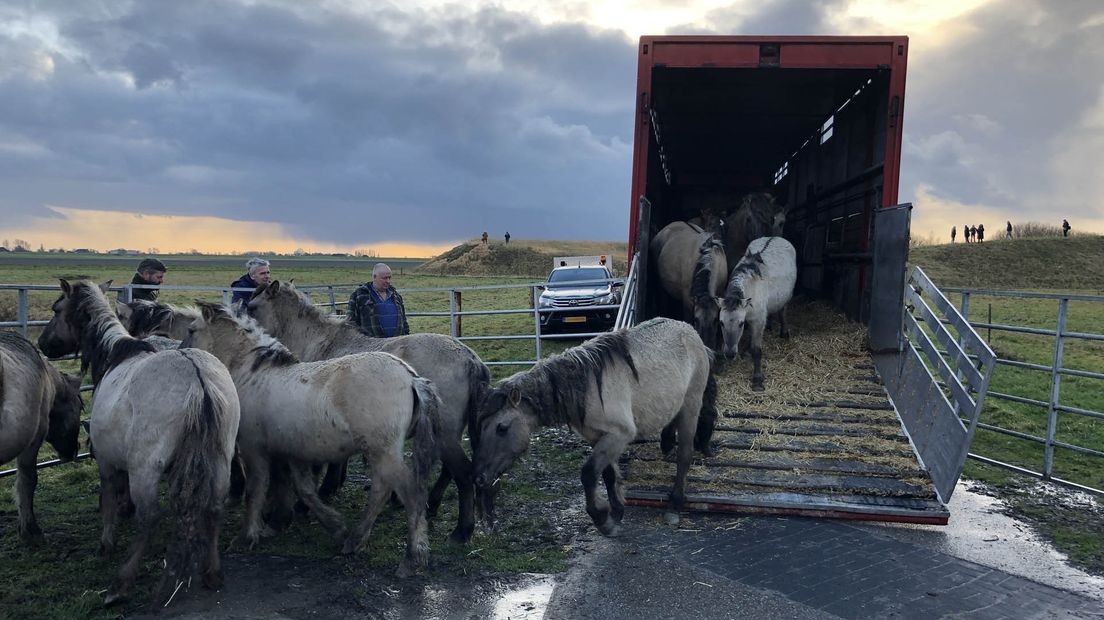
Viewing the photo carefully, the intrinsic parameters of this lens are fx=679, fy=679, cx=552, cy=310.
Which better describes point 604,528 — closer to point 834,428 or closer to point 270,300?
point 834,428

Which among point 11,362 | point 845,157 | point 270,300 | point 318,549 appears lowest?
point 318,549

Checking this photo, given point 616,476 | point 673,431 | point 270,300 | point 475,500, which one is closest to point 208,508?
point 475,500

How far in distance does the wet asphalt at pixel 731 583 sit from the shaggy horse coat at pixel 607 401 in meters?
0.52

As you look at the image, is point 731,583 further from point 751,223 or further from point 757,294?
point 751,223

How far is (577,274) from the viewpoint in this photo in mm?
18266

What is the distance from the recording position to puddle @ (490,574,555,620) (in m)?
3.94

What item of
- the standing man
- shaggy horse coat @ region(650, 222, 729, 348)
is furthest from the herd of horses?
shaggy horse coat @ region(650, 222, 729, 348)

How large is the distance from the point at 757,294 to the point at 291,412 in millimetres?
5623

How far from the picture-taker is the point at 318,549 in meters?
4.91

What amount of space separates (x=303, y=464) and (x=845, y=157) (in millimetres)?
8690

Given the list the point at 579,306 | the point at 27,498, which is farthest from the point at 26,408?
the point at 579,306

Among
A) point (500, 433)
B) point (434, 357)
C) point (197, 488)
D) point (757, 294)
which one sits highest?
point (757, 294)

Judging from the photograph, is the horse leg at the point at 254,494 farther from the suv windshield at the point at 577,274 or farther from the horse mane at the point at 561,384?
the suv windshield at the point at 577,274

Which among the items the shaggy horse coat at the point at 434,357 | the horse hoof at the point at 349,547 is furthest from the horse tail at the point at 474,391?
the horse hoof at the point at 349,547
